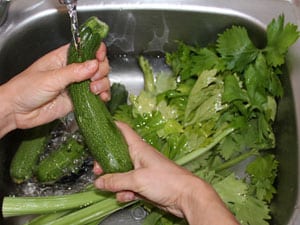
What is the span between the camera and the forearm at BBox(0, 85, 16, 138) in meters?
1.30

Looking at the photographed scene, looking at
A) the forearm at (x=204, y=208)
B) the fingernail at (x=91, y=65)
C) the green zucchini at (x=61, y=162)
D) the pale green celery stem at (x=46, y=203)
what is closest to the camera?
the forearm at (x=204, y=208)

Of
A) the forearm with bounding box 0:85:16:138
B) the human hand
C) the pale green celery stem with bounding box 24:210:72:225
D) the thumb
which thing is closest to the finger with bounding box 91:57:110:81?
the human hand

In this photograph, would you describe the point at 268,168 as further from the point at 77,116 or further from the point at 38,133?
the point at 38,133

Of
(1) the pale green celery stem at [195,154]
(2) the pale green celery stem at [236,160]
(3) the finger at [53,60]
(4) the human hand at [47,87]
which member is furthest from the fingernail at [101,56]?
(2) the pale green celery stem at [236,160]

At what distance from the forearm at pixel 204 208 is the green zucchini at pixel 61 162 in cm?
44

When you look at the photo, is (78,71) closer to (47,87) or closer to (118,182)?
(47,87)

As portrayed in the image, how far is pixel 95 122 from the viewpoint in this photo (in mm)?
1192

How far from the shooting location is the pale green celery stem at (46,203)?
1.27 metres

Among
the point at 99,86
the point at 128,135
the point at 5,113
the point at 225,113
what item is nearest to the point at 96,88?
the point at 99,86

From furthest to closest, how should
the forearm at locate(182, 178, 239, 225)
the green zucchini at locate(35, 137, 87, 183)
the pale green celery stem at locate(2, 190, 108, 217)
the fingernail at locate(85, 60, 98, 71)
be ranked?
the green zucchini at locate(35, 137, 87, 183), the pale green celery stem at locate(2, 190, 108, 217), the fingernail at locate(85, 60, 98, 71), the forearm at locate(182, 178, 239, 225)

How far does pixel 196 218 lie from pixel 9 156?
0.70m

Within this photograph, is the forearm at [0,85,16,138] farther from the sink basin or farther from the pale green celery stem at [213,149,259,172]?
the pale green celery stem at [213,149,259,172]

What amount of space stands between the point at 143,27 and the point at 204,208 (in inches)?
29.4

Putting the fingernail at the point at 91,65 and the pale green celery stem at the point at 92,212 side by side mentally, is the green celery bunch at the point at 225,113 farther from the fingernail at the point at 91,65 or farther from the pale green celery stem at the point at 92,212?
the fingernail at the point at 91,65
